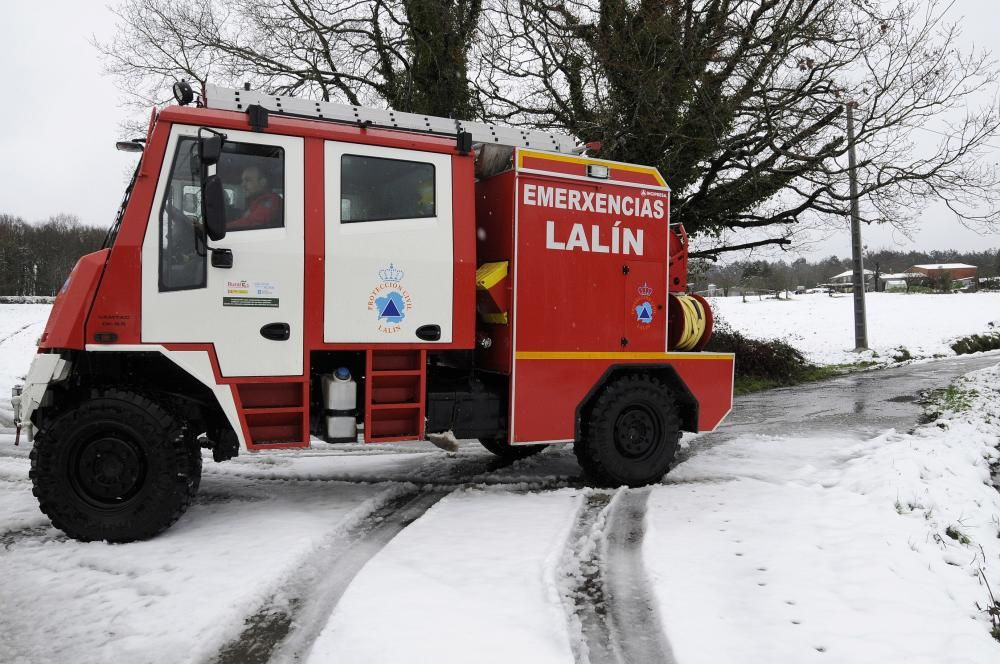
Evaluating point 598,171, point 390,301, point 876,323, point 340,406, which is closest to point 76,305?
point 340,406

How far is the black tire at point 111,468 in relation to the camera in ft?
→ 14.8

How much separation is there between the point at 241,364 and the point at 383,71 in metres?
11.2

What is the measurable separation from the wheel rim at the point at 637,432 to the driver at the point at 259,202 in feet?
10.9

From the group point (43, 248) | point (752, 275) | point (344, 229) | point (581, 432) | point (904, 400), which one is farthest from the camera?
point (43, 248)

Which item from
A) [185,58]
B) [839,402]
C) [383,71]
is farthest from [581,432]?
[185,58]

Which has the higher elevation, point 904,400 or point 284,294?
point 284,294

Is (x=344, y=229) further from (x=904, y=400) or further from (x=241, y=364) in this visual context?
(x=904, y=400)

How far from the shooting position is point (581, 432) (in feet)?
20.6

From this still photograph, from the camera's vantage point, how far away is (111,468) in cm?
461

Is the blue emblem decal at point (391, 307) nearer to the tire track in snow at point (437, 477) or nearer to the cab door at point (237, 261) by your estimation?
the cab door at point (237, 261)

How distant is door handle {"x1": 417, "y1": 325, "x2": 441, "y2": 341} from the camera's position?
5.48 metres

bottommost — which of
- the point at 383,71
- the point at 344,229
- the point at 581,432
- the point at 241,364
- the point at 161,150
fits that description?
the point at 581,432

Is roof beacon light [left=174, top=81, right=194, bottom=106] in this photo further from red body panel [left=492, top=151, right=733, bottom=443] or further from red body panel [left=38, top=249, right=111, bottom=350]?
red body panel [left=492, top=151, right=733, bottom=443]

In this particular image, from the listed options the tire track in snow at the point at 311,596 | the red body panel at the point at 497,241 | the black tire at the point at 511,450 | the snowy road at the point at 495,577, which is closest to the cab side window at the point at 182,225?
the snowy road at the point at 495,577
